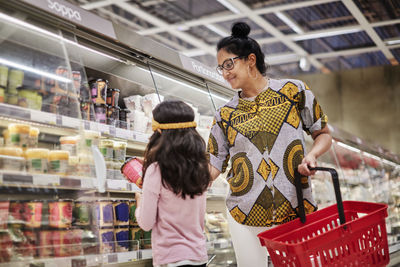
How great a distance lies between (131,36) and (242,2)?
A: 4372mm

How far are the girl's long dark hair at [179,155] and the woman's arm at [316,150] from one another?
1.29 feet

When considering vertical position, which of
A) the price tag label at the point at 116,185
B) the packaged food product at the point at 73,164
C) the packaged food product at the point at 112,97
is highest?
the packaged food product at the point at 112,97

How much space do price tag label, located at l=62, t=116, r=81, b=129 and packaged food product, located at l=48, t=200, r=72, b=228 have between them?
35cm

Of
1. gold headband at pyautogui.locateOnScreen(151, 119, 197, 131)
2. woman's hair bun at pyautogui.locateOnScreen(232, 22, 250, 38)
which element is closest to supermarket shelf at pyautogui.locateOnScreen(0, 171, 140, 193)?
gold headband at pyautogui.locateOnScreen(151, 119, 197, 131)

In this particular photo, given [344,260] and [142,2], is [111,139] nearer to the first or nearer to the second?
[344,260]

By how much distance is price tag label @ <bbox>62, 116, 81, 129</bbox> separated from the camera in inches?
82.5

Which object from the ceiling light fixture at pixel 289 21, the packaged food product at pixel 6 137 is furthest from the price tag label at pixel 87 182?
the ceiling light fixture at pixel 289 21

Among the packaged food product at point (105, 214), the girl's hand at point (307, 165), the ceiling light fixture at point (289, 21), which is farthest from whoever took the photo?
the ceiling light fixture at point (289, 21)

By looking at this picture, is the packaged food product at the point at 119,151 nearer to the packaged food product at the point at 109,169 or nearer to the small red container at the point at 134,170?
the packaged food product at the point at 109,169

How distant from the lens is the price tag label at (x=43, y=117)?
1.97 metres

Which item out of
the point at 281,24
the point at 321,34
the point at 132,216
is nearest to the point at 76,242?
the point at 132,216

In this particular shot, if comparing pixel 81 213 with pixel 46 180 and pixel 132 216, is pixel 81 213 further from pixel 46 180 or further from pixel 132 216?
pixel 132 216

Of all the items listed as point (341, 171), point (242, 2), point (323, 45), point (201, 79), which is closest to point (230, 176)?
point (201, 79)

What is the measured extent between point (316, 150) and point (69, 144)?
110 cm
